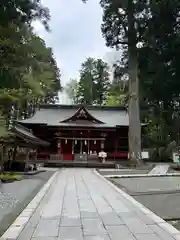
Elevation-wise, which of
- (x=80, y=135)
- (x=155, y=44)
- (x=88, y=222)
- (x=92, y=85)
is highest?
(x=92, y=85)

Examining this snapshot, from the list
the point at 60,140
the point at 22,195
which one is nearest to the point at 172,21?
the point at 60,140

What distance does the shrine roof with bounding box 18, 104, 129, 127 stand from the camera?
2861cm

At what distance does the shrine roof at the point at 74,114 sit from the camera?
28.6 meters

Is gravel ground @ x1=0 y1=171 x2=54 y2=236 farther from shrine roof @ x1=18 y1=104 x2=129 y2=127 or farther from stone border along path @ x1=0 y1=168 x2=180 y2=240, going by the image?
shrine roof @ x1=18 y1=104 x2=129 y2=127

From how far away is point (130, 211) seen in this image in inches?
256

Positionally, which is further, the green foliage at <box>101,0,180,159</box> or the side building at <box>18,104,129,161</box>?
the side building at <box>18,104,129,161</box>

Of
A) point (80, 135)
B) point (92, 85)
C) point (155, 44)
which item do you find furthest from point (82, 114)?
point (92, 85)

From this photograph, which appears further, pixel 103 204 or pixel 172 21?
pixel 172 21

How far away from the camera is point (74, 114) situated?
1142 inches

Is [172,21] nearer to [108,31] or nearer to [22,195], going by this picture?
[108,31]

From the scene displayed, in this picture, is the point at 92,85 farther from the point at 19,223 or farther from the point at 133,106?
the point at 19,223

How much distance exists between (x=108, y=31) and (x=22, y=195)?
1835cm

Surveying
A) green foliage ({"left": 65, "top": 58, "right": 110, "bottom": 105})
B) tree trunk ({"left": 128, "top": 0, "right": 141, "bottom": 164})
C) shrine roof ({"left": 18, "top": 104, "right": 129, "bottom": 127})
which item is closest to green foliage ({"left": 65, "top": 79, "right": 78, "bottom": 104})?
green foliage ({"left": 65, "top": 58, "right": 110, "bottom": 105})

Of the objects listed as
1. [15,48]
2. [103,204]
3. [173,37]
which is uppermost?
[173,37]
